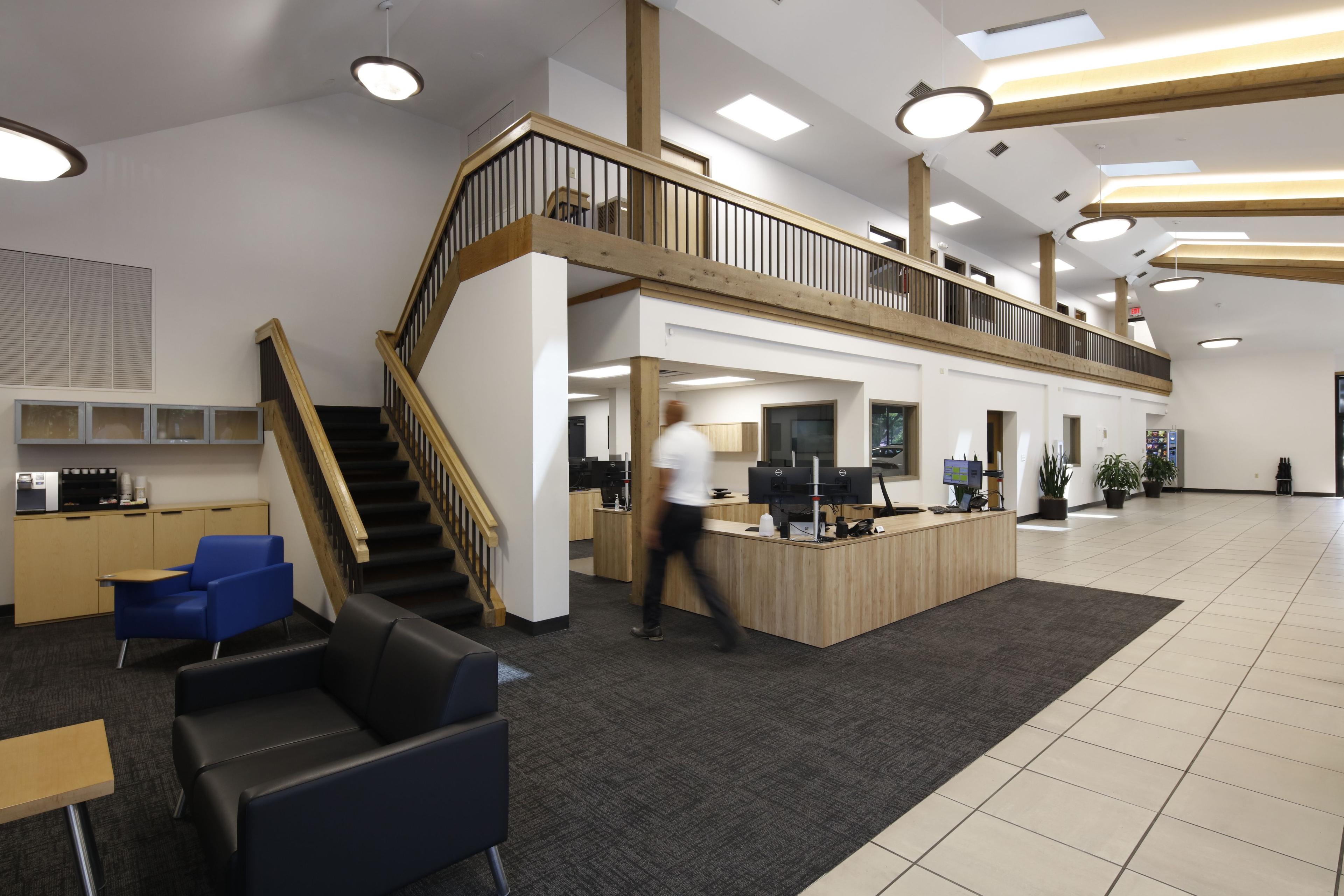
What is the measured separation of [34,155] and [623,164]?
13.2 feet

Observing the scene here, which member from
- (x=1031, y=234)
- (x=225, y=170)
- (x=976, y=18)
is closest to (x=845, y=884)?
(x=976, y=18)

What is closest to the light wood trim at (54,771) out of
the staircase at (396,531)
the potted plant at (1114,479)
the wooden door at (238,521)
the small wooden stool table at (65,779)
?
the small wooden stool table at (65,779)

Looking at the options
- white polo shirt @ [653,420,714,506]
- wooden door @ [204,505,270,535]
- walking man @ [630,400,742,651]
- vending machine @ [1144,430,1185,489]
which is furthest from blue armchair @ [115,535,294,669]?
vending machine @ [1144,430,1185,489]

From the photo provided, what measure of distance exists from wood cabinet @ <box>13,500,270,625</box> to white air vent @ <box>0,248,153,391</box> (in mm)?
1391

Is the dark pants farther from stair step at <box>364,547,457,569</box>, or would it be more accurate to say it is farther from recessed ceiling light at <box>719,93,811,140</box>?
recessed ceiling light at <box>719,93,811,140</box>

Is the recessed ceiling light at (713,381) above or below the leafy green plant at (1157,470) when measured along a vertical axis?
above

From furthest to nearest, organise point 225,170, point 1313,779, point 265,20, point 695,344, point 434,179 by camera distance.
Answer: point 434,179 → point 225,170 → point 695,344 → point 265,20 → point 1313,779

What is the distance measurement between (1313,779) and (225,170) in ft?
32.6

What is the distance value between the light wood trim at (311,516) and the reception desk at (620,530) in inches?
104

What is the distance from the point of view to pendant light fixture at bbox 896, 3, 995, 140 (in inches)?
234

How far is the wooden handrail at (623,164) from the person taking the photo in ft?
17.1

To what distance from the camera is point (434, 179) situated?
888 cm

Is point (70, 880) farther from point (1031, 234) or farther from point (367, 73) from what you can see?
point (1031, 234)

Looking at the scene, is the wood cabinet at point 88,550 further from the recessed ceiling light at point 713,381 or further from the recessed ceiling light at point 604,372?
the recessed ceiling light at point 713,381
